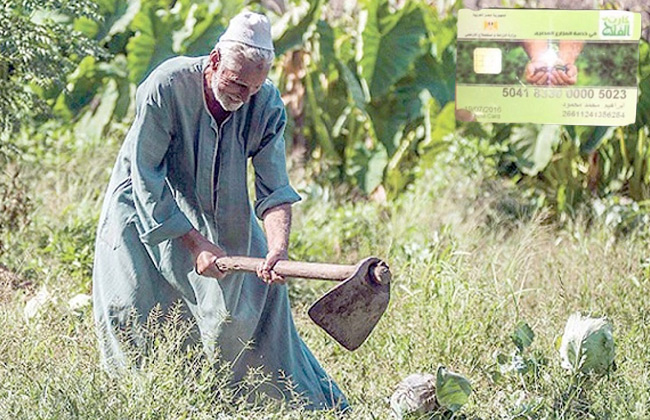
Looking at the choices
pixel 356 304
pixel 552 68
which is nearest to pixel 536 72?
pixel 552 68

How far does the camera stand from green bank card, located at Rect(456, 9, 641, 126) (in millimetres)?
6766

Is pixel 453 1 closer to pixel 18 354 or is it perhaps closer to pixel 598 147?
pixel 598 147

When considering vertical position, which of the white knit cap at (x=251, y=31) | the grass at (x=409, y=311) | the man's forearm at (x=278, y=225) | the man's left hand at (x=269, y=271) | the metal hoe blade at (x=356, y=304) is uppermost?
the white knit cap at (x=251, y=31)

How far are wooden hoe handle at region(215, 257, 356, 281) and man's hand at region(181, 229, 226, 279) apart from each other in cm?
3

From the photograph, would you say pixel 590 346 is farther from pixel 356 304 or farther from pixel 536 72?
pixel 536 72

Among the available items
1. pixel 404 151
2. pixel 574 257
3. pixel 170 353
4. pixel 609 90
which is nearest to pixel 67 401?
pixel 170 353

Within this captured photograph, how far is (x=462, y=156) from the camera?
7.87 metres

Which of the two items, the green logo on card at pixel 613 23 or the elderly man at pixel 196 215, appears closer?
the elderly man at pixel 196 215

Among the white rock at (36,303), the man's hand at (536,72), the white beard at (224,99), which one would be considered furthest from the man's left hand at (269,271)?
the man's hand at (536,72)

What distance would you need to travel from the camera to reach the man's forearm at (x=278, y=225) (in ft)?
14.4

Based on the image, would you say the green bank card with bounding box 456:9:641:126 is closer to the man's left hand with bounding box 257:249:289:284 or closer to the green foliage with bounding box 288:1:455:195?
the green foliage with bounding box 288:1:455:195

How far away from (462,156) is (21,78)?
2.86m

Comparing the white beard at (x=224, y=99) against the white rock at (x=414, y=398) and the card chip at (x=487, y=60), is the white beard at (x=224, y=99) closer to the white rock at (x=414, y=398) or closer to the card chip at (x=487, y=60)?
the white rock at (x=414, y=398)

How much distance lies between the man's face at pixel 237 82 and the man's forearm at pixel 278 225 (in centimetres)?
41
